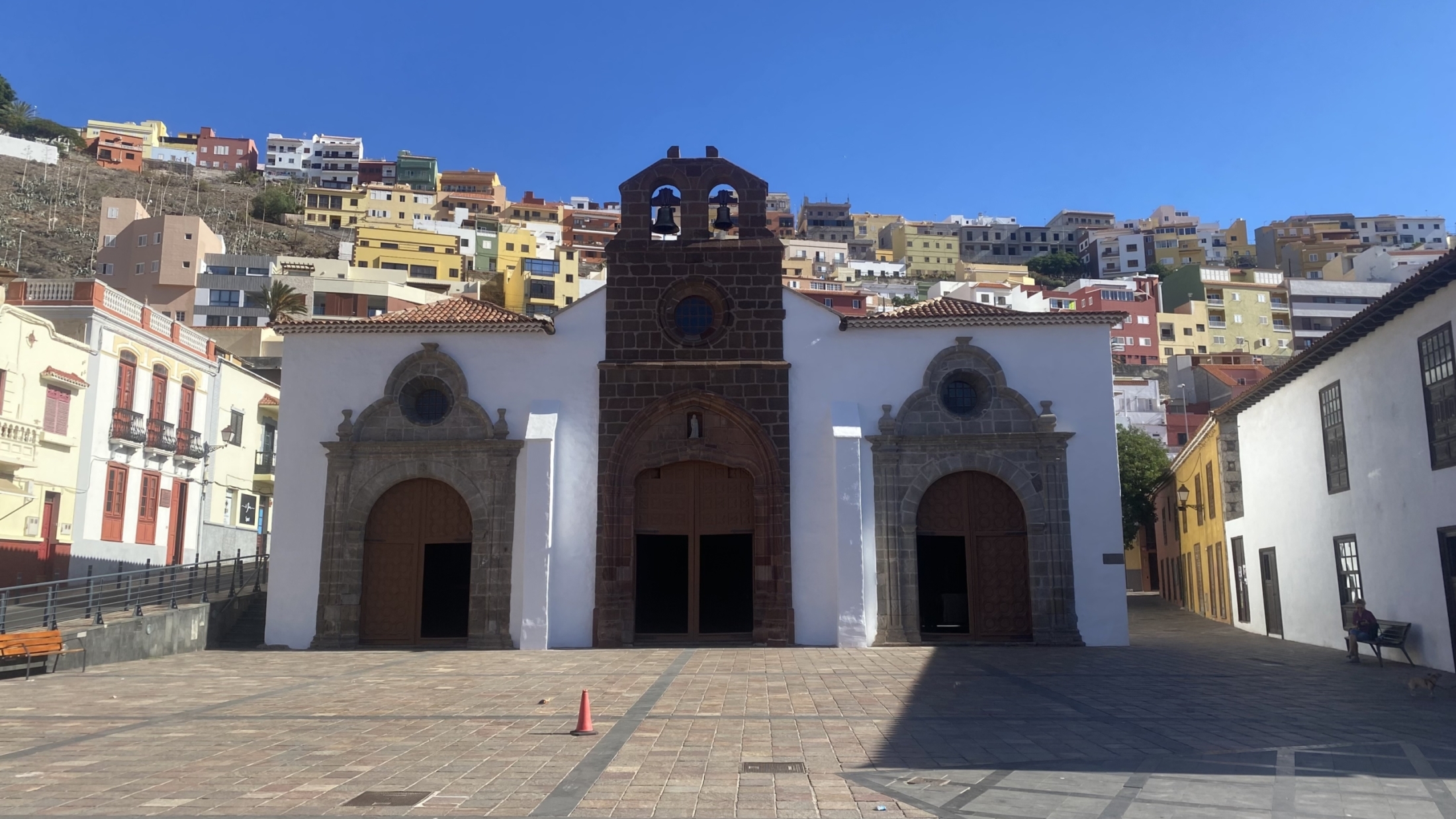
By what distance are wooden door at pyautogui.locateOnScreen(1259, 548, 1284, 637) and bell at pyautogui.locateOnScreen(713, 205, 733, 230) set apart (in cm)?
1332

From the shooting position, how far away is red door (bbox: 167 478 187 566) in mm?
31031

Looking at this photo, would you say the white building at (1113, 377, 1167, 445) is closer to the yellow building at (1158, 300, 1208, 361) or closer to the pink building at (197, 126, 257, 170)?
the yellow building at (1158, 300, 1208, 361)

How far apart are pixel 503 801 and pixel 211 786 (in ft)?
7.32

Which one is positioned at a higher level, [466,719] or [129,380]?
[129,380]

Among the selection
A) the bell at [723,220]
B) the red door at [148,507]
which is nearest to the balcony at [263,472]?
the red door at [148,507]

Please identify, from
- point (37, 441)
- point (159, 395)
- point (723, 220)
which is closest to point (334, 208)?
point (159, 395)

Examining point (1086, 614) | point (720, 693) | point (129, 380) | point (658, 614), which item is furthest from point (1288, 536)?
point (129, 380)

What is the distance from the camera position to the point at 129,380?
28.5m

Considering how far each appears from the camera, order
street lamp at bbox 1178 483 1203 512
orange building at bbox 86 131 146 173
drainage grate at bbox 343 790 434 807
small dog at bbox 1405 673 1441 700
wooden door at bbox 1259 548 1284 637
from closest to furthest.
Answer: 1. drainage grate at bbox 343 790 434 807
2. small dog at bbox 1405 673 1441 700
3. wooden door at bbox 1259 548 1284 637
4. street lamp at bbox 1178 483 1203 512
5. orange building at bbox 86 131 146 173

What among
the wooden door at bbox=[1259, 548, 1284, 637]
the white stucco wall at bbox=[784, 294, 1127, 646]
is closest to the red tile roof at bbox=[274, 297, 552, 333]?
the white stucco wall at bbox=[784, 294, 1127, 646]

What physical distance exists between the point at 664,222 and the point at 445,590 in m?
8.28

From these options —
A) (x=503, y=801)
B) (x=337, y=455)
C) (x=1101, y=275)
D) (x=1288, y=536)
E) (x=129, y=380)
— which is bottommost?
(x=503, y=801)

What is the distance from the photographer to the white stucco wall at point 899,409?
19.5m

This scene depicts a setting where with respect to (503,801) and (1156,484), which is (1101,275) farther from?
(503,801)
